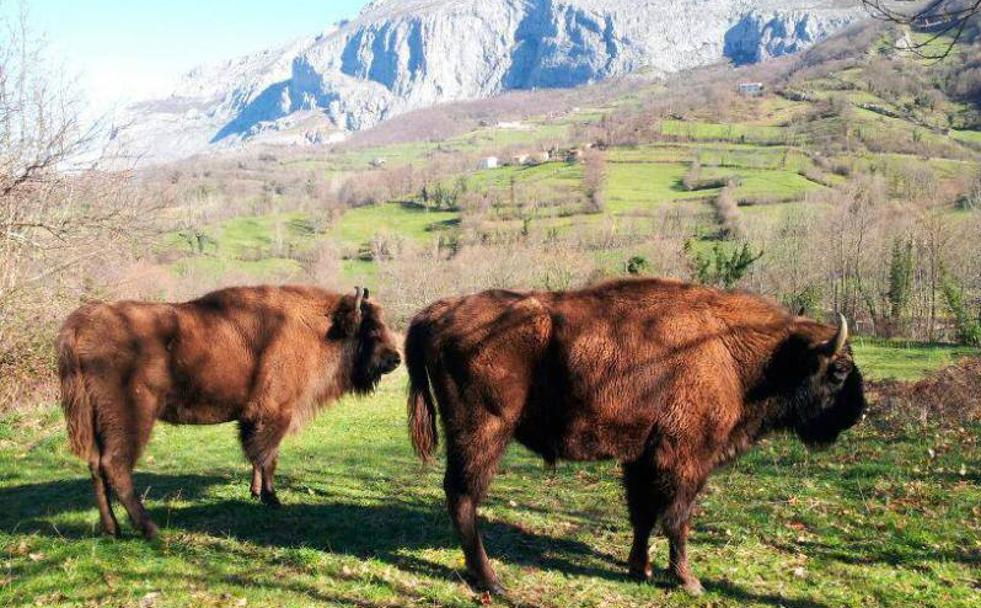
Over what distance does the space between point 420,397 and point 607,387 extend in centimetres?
190

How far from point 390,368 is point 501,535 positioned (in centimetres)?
303

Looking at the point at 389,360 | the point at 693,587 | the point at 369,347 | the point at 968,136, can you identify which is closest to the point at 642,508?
the point at 693,587

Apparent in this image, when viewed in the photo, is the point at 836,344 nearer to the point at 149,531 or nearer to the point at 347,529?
the point at 347,529

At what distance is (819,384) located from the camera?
267 inches

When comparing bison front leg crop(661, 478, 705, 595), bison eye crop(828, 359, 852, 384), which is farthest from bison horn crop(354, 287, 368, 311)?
bison eye crop(828, 359, 852, 384)

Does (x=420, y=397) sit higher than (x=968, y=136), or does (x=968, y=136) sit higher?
(x=968, y=136)

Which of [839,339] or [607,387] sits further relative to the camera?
[839,339]

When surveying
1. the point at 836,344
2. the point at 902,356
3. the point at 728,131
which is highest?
the point at 728,131

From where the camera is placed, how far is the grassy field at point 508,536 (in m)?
5.91

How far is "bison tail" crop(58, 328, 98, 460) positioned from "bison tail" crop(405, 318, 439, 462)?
11.3 feet

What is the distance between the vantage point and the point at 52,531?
7246 mm

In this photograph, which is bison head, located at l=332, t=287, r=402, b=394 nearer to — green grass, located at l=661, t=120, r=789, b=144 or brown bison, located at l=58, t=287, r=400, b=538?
brown bison, located at l=58, t=287, r=400, b=538

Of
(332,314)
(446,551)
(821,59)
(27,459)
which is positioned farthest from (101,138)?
(821,59)

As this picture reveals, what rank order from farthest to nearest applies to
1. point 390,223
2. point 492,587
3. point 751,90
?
point 751,90, point 390,223, point 492,587
